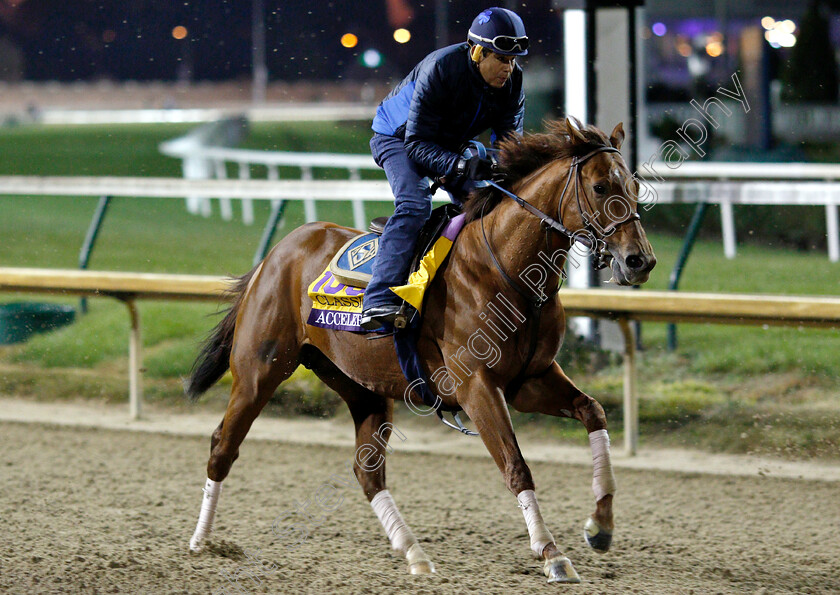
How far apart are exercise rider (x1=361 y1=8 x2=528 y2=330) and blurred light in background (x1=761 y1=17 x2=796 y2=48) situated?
12.7m

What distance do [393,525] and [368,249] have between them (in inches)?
44.6

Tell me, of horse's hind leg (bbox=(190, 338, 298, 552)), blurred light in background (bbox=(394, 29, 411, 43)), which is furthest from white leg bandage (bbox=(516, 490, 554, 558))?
blurred light in background (bbox=(394, 29, 411, 43))

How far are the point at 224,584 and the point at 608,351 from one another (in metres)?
3.79

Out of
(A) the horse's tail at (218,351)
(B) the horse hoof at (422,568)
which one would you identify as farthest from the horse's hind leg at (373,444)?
(A) the horse's tail at (218,351)

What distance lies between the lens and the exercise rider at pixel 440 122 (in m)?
3.66

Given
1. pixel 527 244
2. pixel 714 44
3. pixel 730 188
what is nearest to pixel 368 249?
pixel 527 244

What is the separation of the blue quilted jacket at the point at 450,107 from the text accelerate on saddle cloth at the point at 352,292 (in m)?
0.28

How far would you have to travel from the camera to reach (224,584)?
143 inches

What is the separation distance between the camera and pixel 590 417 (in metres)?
3.67

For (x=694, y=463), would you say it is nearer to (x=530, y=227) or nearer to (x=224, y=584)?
(x=530, y=227)

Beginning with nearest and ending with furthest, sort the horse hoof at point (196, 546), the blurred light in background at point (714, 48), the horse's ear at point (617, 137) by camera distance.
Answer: the horse's ear at point (617, 137)
the horse hoof at point (196, 546)
the blurred light in background at point (714, 48)

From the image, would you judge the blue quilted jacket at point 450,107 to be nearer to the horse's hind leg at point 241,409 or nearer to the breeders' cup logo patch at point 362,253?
the breeders' cup logo patch at point 362,253

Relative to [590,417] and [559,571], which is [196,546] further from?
[590,417]

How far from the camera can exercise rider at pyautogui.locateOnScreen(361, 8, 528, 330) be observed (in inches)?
144
